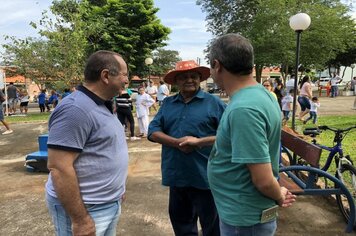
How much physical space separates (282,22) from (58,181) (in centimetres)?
2582

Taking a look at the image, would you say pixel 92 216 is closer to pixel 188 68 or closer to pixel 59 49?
pixel 188 68

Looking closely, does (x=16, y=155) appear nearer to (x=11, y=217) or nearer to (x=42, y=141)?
(x=42, y=141)

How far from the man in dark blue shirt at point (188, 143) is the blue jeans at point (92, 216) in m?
0.88

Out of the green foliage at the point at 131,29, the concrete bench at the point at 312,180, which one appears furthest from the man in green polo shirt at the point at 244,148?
the green foliage at the point at 131,29

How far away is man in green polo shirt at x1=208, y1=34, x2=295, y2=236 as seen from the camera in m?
1.67

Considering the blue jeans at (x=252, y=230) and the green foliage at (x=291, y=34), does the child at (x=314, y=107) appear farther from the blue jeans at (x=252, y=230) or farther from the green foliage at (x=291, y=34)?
the green foliage at (x=291, y=34)

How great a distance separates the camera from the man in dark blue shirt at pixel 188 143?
9.70ft

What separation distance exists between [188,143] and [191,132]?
16 centimetres

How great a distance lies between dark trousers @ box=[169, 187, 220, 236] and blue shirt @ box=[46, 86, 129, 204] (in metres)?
0.93

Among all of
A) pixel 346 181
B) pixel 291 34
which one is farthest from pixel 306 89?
pixel 291 34

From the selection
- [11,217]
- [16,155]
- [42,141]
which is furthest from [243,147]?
[16,155]

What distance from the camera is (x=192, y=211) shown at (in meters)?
3.22

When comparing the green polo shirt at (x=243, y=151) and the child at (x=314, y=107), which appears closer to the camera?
the green polo shirt at (x=243, y=151)

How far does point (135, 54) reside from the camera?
27.7 meters
